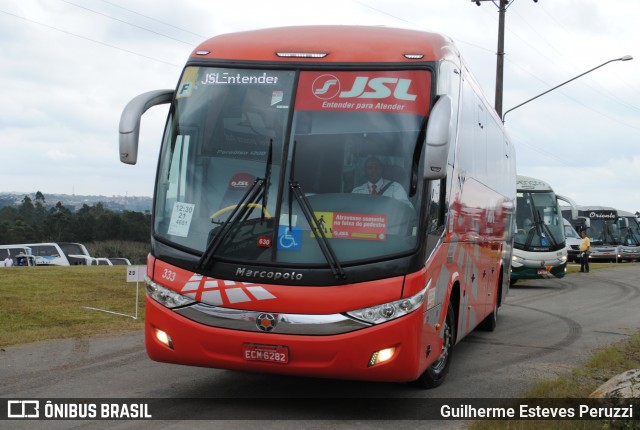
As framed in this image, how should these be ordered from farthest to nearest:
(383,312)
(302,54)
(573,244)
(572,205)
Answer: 1. (573,244)
2. (572,205)
3. (302,54)
4. (383,312)

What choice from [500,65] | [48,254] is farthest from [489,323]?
[48,254]

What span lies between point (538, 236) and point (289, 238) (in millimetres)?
19774

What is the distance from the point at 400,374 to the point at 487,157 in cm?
575

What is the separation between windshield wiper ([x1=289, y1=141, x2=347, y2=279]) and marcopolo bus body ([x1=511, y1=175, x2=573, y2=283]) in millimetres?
18550

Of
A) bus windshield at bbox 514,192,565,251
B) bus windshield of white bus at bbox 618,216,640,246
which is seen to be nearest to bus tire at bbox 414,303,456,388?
bus windshield at bbox 514,192,565,251

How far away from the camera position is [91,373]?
30.3 ft

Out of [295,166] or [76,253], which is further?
[76,253]

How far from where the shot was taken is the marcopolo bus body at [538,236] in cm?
2569

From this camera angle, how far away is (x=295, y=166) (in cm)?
755

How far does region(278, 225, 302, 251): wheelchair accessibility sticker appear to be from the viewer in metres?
7.34

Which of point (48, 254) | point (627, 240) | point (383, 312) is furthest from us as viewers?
point (627, 240)

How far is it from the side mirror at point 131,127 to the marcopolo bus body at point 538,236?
18.5m

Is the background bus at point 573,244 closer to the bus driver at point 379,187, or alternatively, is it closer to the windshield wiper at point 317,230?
the bus driver at point 379,187

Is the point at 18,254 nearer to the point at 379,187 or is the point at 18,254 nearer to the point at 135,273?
the point at 135,273
